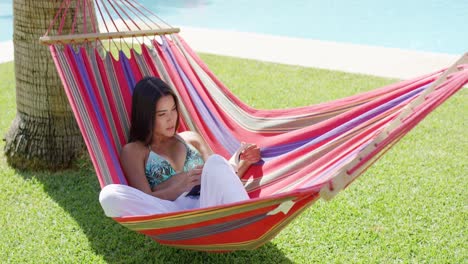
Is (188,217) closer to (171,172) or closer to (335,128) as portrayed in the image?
(171,172)

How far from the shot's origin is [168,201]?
2436 mm

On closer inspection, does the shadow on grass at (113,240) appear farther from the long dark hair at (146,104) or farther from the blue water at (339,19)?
the blue water at (339,19)

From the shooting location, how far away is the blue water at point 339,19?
30.3ft

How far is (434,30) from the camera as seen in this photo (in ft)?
31.4

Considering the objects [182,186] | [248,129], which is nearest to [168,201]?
[182,186]

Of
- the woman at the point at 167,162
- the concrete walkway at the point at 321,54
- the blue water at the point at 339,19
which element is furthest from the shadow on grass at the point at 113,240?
the blue water at the point at 339,19

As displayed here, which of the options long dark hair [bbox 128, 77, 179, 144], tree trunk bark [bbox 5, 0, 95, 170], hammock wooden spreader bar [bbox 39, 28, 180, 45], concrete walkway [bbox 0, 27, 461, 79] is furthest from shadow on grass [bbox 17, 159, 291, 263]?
concrete walkway [bbox 0, 27, 461, 79]

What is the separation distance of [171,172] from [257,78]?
120 inches

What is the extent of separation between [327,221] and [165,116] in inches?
39.6

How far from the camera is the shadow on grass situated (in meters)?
2.71

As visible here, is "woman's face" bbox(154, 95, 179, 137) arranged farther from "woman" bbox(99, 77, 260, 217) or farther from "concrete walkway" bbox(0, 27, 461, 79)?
"concrete walkway" bbox(0, 27, 461, 79)

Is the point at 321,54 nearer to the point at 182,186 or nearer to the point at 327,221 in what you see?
the point at 327,221

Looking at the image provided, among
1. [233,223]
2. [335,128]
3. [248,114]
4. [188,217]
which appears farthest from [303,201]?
[248,114]

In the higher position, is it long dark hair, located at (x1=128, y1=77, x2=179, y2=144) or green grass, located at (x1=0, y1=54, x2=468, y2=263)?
long dark hair, located at (x1=128, y1=77, x2=179, y2=144)
